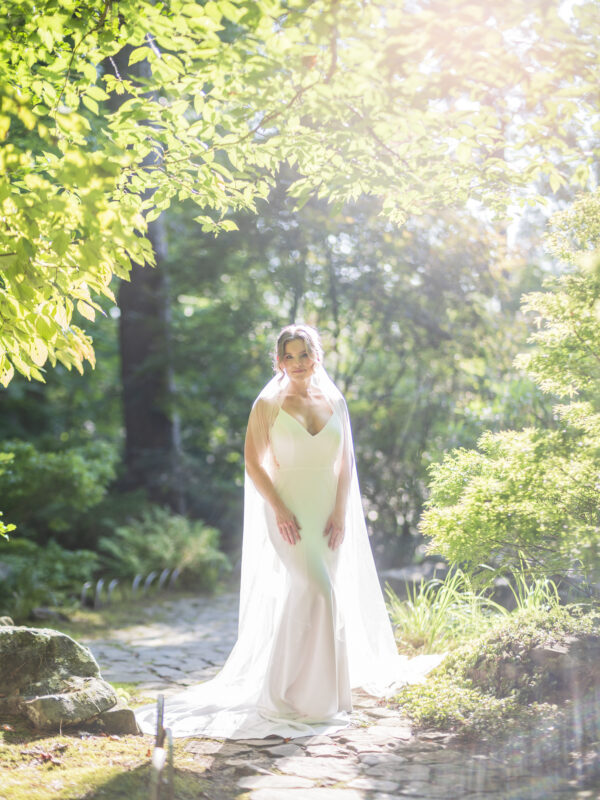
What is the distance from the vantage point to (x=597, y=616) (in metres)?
4.59

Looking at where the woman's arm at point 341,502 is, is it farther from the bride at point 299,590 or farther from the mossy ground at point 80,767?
the mossy ground at point 80,767

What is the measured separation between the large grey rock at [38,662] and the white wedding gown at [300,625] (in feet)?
1.68

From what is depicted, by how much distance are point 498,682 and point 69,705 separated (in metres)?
2.46

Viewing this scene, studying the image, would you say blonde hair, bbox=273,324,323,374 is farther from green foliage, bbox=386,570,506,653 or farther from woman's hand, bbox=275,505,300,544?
green foliage, bbox=386,570,506,653

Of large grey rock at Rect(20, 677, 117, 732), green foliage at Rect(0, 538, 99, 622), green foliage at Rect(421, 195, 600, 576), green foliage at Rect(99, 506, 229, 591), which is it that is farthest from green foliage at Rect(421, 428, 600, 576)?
green foliage at Rect(99, 506, 229, 591)

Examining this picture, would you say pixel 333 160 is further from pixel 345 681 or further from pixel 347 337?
pixel 347 337

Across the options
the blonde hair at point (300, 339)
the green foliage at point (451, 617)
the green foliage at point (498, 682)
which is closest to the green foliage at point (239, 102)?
the blonde hair at point (300, 339)

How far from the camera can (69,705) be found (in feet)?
13.3

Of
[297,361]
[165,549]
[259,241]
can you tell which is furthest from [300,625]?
[259,241]

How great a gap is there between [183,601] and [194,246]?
18.2 feet

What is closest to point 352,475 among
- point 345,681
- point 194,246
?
point 345,681

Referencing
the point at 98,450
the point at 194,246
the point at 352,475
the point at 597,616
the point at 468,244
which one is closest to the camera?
the point at 597,616

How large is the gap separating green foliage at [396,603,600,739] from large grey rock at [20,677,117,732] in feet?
5.90

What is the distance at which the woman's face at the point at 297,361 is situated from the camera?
190 inches
